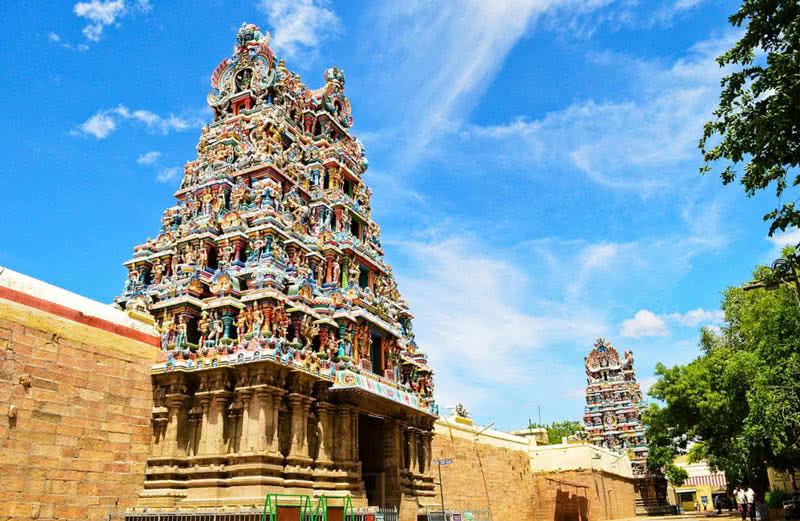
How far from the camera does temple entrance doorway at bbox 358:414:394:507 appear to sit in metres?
22.5

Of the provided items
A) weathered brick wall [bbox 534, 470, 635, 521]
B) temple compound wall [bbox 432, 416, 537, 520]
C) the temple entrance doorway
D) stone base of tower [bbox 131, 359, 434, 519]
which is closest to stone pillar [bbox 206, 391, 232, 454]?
stone base of tower [bbox 131, 359, 434, 519]

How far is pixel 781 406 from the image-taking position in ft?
62.1

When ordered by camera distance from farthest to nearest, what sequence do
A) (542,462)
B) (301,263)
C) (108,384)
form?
(542,462) < (301,263) < (108,384)

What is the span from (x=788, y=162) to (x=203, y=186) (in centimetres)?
1909

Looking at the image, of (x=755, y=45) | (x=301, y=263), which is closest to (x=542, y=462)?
(x=301, y=263)

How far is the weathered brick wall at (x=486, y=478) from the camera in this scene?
29672 millimetres

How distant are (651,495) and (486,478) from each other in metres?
31.4

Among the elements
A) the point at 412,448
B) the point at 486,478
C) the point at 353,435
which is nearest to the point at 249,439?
the point at 353,435

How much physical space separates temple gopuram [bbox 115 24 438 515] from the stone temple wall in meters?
0.96

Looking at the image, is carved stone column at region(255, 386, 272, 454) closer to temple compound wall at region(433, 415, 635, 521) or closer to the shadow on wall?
temple compound wall at region(433, 415, 635, 521)

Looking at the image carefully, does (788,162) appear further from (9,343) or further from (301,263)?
(9,343)

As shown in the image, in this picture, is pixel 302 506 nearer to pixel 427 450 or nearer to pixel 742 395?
pixel 427 450

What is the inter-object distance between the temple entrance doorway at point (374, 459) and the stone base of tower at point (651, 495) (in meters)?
40.5

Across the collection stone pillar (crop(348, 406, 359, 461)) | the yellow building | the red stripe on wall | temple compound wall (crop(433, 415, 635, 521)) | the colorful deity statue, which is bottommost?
the yellow building
